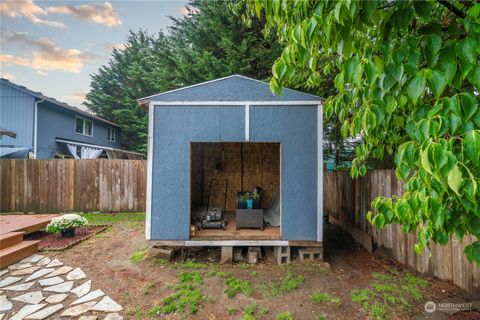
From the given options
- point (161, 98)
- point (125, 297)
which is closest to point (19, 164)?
point (161, 98)

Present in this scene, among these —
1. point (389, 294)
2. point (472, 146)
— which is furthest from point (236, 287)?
point (472, 146)

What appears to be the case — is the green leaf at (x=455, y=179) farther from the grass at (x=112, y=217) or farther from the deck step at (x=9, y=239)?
the grass at (x=112, y=217)

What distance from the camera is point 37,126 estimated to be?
32.4 ft

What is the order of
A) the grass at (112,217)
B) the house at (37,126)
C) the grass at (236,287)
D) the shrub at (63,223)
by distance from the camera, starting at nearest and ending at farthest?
the grass at (236,287) → the shrub at (63,223) → the grass at (112,217) → the house at (37,126)

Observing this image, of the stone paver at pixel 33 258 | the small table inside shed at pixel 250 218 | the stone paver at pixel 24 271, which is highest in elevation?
the small table inside shed at pixel 250 218

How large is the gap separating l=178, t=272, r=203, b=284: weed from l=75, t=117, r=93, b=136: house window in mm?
12490

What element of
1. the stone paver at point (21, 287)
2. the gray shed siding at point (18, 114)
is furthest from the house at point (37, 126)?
the stone paver at point (21, 287)

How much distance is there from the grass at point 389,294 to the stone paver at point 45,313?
3.75m

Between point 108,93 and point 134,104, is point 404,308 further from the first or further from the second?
point 108,93

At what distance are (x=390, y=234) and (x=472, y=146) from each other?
3899 millimetres

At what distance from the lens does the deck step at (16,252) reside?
12.1 ft

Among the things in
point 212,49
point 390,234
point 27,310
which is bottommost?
point 27,310

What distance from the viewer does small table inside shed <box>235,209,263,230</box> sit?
4.41m

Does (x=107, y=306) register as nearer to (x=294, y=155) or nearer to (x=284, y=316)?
(x=284, y=316)
